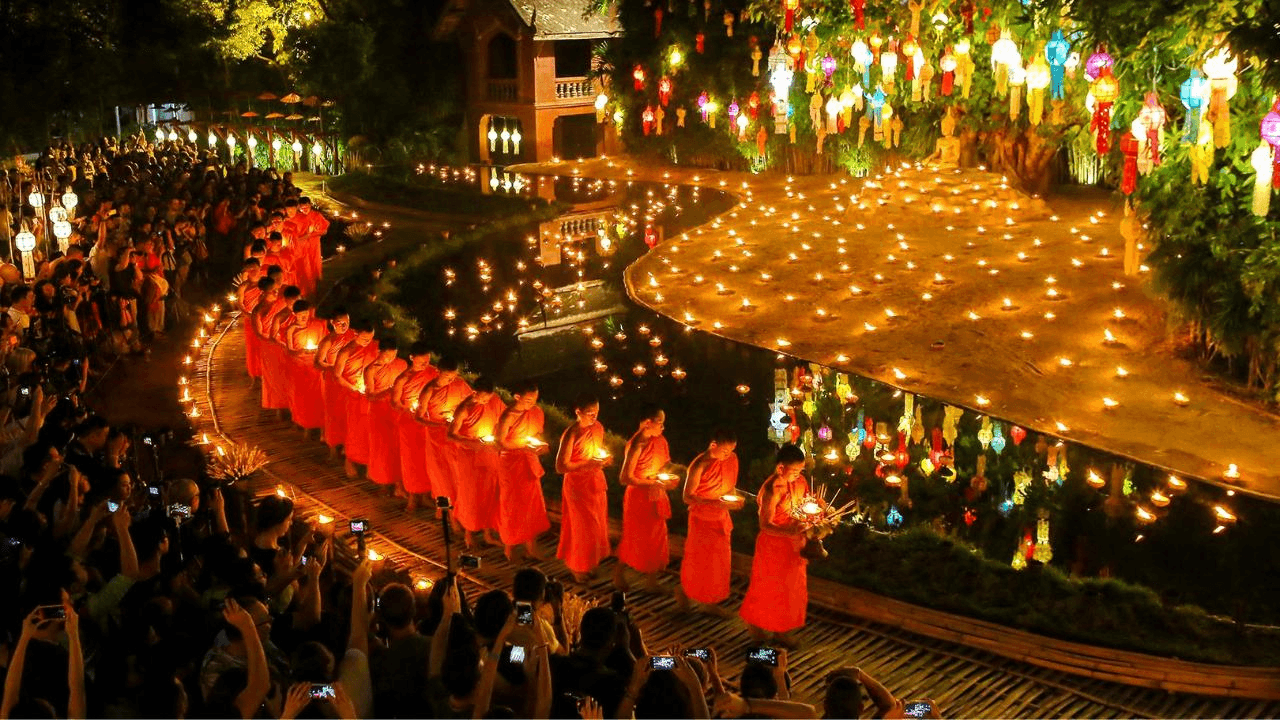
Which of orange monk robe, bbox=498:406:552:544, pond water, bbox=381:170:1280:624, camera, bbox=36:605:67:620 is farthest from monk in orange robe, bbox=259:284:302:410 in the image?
camera, bbox=36:605:67:620

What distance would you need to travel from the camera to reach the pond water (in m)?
9.17

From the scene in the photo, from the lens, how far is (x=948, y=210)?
2089 cm

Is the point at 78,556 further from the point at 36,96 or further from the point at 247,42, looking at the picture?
the point at 247,42

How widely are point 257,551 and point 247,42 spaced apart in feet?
97.3

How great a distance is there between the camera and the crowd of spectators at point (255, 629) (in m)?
4.71

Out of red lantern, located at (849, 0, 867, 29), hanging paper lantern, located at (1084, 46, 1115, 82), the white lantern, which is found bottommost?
the white lantern

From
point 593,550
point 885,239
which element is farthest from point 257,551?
point 885,239

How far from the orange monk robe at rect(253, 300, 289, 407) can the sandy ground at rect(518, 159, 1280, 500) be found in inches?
228

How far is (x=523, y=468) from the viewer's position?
336 inches

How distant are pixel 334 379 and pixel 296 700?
6157 millimetres

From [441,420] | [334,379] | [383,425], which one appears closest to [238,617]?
[441,420]

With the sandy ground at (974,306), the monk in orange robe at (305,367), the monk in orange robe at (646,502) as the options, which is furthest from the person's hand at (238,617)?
the sandy ground at (974,306)

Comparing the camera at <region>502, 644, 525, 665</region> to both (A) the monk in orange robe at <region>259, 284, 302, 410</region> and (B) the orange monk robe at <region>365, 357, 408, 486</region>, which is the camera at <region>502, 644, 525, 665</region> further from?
(A) the monk in orange robe at <region>259, 284, 302, 410</region>

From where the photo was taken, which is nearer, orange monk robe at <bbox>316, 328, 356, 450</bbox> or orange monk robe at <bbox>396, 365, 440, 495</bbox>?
orange monk robe at <bbox>396, 365, 440, 495</bbox>
